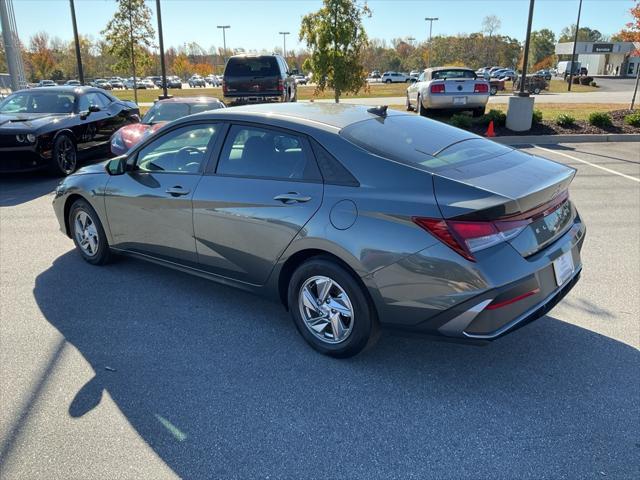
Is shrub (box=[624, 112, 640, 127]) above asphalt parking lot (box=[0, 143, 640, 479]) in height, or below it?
above

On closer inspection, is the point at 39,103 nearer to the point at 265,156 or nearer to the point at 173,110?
the point at 173,110

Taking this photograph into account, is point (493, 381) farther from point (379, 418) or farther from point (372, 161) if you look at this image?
point (372, 161)

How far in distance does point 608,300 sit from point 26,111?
34.0 ft

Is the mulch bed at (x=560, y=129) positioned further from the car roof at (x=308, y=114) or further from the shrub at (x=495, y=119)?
the car roof at (x=308, y=114)

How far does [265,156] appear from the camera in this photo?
3705mm

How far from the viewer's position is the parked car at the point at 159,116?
31.6ft

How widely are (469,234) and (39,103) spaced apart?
395 inches

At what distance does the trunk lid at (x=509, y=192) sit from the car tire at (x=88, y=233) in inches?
132

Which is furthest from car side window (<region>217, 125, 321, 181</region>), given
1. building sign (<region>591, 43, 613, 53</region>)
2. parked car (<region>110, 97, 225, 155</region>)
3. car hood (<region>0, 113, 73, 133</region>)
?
building sign (<region>591, 43, 613, 53</region>)

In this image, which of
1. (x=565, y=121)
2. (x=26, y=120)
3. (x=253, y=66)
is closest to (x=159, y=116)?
(x=26, y=120)

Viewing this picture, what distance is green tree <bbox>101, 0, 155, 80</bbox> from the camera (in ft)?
71.6

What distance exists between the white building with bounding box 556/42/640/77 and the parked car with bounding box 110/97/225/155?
9005 cm

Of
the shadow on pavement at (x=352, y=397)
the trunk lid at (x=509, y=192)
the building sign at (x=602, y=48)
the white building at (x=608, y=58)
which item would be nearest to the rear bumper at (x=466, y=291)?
the trunk lid at (x=509, y=192)

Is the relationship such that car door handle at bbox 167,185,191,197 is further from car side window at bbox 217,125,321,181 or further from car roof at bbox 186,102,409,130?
car roof at bbox 186,102,409,130
